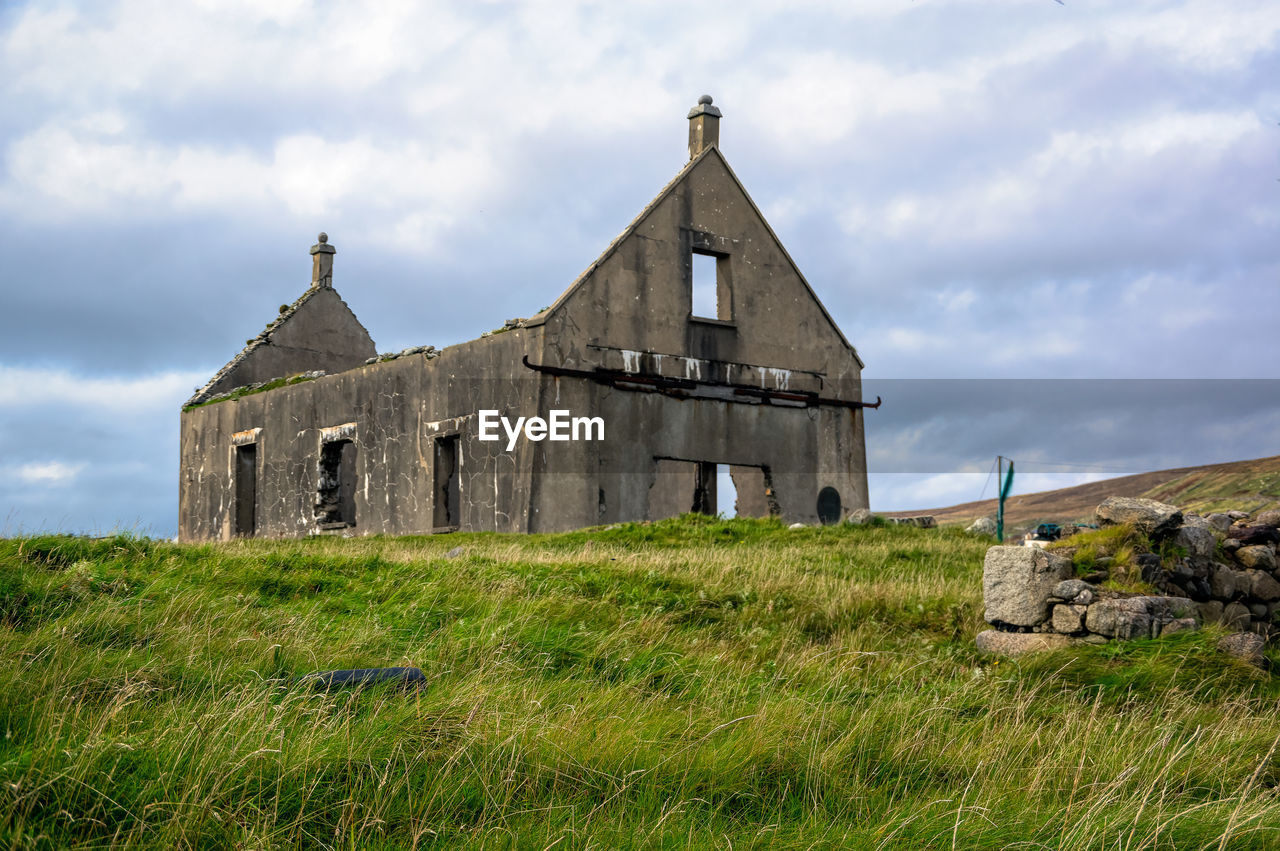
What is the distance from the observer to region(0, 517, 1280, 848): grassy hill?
13.9 ft

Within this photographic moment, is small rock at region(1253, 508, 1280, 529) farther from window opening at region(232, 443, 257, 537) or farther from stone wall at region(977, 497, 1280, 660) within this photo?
window opening at region(232, 443, 257, 537)

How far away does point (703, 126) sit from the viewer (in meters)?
21.0

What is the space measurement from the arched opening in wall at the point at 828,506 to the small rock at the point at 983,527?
10.1 ft

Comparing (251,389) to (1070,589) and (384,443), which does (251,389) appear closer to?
(384,443)

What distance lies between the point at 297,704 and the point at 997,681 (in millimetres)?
4810

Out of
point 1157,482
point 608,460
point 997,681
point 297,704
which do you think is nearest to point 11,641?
point 297,704

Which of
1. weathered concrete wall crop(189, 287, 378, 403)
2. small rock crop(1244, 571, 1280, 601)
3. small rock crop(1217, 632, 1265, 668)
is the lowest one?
small rock crop(1217, 632, 1265, 668)

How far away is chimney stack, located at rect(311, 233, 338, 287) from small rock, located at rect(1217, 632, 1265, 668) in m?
24.2

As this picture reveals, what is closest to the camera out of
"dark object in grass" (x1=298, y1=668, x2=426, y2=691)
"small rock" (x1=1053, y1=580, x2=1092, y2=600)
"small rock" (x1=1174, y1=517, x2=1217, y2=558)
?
"dark object in grass" (x1=298, y1=668, x2=426, y2=691)

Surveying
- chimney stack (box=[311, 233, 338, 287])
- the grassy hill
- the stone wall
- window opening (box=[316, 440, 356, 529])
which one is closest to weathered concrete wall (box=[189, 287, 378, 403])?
chimney stack (box=[311, 233, 338, 287])

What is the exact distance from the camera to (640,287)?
1900 centimetres

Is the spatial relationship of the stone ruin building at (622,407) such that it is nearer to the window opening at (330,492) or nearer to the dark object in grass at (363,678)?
the window opening at (330,492)

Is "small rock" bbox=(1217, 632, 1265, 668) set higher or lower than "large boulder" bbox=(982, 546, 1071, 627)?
lower

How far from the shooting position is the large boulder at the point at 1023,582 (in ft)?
29.6
